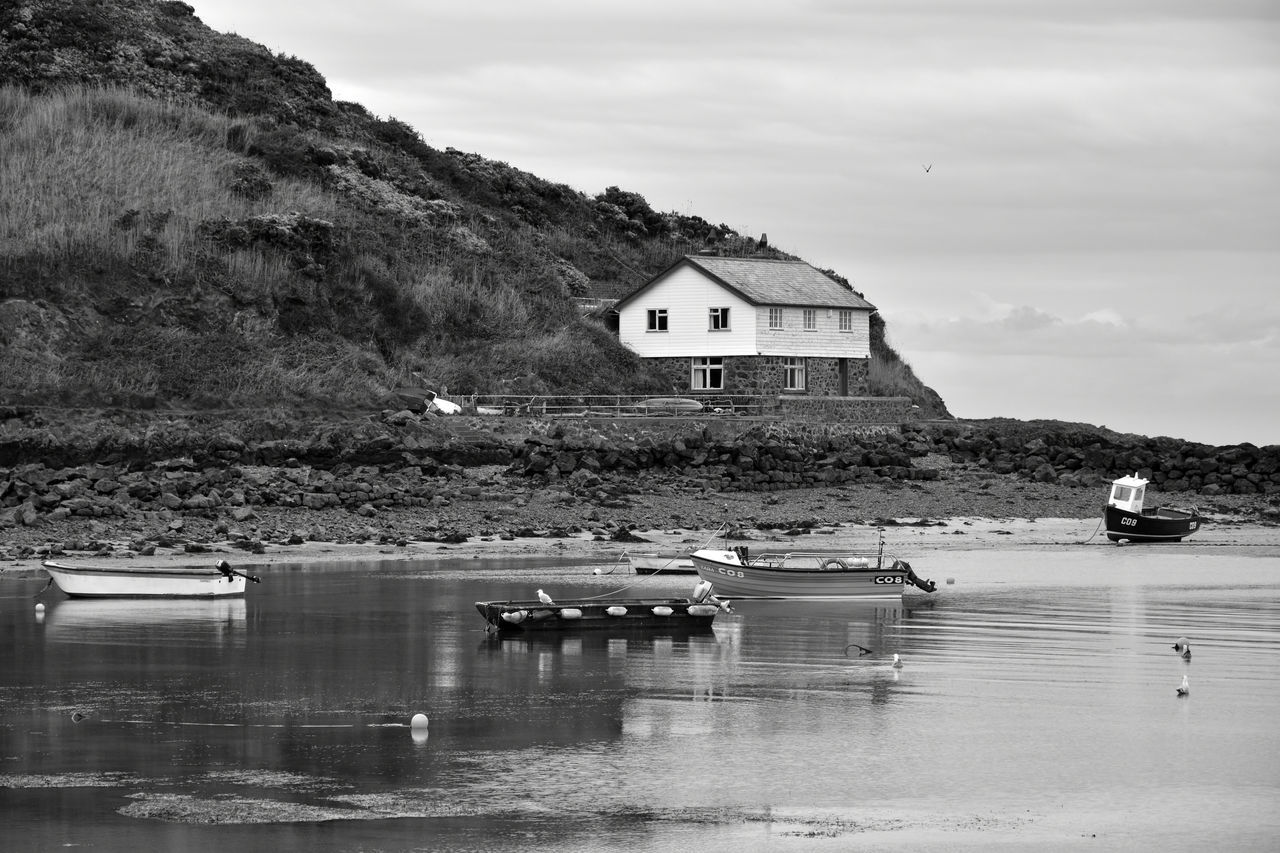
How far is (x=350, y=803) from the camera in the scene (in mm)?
17266

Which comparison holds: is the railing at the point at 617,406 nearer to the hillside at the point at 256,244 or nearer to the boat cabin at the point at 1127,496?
the hillside at the point at 256,244

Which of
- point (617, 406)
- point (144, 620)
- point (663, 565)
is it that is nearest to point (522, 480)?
point (617, 406)

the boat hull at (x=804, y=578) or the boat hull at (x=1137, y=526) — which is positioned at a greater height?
the boat hull at (x=1137, y=526)

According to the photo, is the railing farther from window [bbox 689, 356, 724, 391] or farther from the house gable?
the house gable

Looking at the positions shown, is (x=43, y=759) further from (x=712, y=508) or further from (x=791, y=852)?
(x=712, y=508)

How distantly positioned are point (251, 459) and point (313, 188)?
76.9ft

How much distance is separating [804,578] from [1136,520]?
60.5ft

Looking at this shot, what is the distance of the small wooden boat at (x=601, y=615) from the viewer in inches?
1159

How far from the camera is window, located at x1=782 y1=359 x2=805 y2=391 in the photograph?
2670 inches

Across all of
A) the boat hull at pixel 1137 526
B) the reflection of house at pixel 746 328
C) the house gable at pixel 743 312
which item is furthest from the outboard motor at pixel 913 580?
the house gable at pixel 743 312

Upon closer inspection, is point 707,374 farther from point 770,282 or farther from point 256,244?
point 256,244

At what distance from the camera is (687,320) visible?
68188 millimetres

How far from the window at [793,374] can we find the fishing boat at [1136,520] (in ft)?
66.1

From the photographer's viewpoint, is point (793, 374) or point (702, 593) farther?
point (793, 374)
